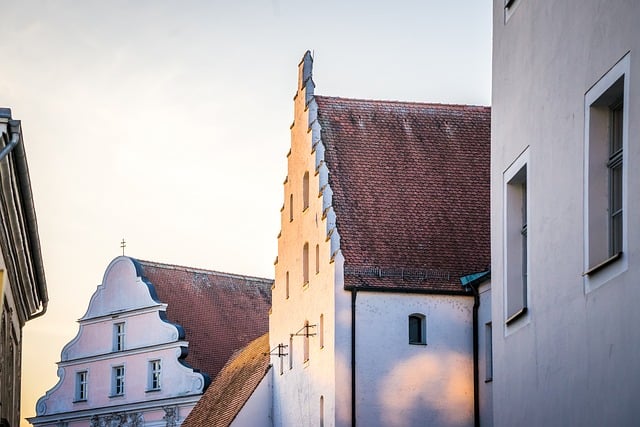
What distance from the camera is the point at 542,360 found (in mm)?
15477

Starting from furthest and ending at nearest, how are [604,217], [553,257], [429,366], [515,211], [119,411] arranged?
1. [119,411]
2. [429,366]
3. [515,211]
4. [553,257]
5. [604,217]

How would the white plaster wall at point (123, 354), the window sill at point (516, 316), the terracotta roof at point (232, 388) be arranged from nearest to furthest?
1. the window sill at point (516, 316)
2. the terracotta roof at point (232, 388)
3. the white plaster wall at point (123, 354)

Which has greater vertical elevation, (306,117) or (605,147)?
(306,117)

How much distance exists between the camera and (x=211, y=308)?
192 ft

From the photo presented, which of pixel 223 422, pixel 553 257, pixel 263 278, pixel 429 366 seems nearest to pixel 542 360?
pixel 553 257

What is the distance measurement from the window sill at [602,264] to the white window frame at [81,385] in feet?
149

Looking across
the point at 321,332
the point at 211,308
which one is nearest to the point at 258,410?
the point at 321,332

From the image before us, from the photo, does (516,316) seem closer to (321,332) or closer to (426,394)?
(426,394)

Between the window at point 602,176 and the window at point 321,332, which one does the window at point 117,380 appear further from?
the window at point 602,176

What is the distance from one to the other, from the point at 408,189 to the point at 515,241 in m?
22.2

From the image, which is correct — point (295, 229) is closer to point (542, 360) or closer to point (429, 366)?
point (429, 366)

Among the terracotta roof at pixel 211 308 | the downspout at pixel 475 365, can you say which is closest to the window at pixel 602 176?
the downspout at pixel 475 365

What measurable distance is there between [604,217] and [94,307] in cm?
4598

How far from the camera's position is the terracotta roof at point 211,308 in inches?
2202
